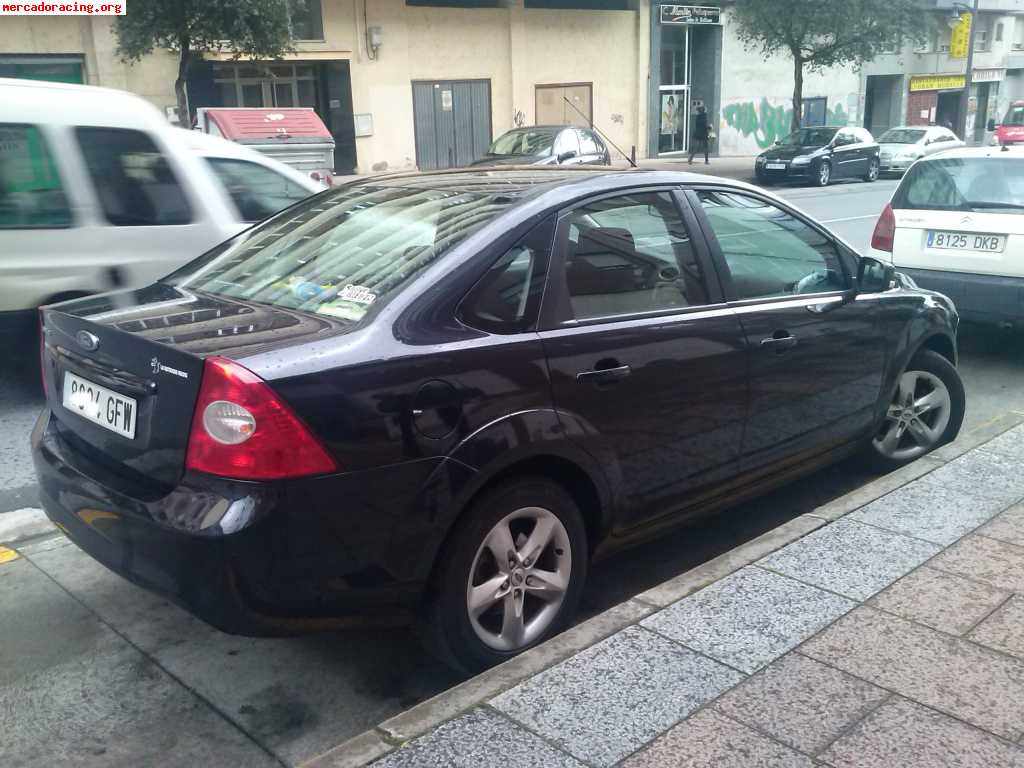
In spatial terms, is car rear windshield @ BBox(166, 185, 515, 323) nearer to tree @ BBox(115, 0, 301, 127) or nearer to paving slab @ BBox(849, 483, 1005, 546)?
paving slab @ BBox(849, 483, 1005, 546)

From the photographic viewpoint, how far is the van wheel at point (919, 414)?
520cm

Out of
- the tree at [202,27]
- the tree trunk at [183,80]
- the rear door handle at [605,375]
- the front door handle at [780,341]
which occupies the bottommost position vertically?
the front door handle at [780,341]

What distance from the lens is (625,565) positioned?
14.4 ft

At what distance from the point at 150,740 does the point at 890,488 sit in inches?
126

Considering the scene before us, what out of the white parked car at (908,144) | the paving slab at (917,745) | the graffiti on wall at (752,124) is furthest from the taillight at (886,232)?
the graffiti on wall at (752,124)

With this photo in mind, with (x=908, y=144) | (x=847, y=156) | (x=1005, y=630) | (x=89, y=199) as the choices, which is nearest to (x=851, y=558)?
(x=1005, y=630)

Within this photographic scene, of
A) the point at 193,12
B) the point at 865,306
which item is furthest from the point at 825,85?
the point at 865,306

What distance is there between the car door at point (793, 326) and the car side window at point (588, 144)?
12.7m

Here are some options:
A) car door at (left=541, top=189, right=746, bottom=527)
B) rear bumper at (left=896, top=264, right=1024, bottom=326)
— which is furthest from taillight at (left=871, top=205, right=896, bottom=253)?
car door at (left=541, top=189, right=746, bottom=527)

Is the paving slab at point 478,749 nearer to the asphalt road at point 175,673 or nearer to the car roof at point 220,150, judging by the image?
the asphalt road at point 175,673

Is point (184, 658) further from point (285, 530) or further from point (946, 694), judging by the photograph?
point (946, 694)

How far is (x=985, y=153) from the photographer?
776 centimetres

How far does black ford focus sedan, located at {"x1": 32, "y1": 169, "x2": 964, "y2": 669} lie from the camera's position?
9.21 feet

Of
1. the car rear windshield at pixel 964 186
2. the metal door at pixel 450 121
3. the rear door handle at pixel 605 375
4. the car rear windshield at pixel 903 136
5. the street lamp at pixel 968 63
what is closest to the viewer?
Result: the rear door handle at pixel 605 375
